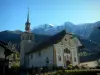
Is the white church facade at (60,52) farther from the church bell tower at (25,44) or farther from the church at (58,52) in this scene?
the church bell tower at (25,44)

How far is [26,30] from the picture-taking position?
64.8 meters

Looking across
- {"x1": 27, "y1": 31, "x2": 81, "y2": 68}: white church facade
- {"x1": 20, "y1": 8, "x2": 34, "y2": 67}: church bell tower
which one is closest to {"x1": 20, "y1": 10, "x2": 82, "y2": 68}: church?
{"x1": 27, "y1": 31, "x2": 81, "y2": 68}: white church facade

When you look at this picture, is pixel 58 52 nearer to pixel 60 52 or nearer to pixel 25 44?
pixel 60 52

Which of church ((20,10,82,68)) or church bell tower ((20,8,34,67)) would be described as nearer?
church ((20,10,82,68))

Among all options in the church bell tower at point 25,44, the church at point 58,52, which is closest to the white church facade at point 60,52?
the church at point 58,52

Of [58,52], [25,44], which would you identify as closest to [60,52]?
[58,52]

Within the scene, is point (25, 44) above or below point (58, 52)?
above

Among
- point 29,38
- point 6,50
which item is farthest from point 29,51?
point 6,50

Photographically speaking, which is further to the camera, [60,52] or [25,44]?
[25,44]

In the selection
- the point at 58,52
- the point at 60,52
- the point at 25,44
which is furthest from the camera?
the point at 25,44

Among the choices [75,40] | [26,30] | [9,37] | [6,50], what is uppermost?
[9,37]

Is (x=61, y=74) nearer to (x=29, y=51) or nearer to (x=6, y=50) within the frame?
(x=6, y=50)

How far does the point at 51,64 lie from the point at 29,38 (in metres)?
20.3

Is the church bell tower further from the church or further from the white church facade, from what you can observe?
the white church facade
